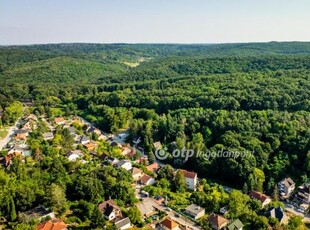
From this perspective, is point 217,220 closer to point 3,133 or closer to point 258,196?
point 258,196

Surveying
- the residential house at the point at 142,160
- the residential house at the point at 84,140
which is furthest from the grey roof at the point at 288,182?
the residential house at the point at 84,140

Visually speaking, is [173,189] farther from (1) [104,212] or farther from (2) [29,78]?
(2) [29,78]

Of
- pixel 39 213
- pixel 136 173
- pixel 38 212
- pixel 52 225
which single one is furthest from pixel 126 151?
pixel 52 225

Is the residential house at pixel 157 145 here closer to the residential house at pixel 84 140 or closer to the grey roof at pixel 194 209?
the residential house at pixel 84 140

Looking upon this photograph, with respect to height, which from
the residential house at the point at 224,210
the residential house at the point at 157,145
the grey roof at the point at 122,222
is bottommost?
the residential house at the point at 224,210

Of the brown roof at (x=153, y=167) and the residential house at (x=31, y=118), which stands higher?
the residential house at (x=31, y=118)

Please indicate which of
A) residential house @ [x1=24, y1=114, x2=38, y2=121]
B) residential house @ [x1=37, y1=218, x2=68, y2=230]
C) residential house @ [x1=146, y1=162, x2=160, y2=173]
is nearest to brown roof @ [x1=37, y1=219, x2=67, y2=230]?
residential house @ [x1=37, y1=218, x2=68, y2=230]

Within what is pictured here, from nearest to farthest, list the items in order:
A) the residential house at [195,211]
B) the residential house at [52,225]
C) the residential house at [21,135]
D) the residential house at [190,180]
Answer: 1. the residential house at [52,225]
2. the residential house at [195,211]
3. the residential house at [190,180]
4. the residential house at [21,135]
